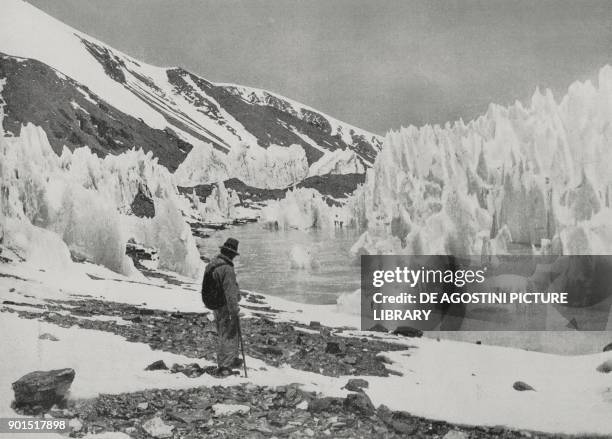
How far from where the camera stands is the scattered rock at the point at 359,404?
3.12 m

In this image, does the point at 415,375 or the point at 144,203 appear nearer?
the point at 415,375

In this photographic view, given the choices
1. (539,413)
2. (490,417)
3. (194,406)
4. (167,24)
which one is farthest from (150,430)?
(167,24)

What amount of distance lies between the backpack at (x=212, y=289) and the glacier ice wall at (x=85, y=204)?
91.6 inches

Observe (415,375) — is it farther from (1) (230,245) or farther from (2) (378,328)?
(1) (230,245)

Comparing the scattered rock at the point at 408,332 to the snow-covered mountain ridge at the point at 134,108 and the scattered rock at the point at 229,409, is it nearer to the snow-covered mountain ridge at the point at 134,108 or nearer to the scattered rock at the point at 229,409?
the snow-covered mountain ridge at the point at 134,108

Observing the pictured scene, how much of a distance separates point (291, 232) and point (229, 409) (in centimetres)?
415

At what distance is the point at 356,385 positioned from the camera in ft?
11.4

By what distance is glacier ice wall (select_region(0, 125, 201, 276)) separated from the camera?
4.96m

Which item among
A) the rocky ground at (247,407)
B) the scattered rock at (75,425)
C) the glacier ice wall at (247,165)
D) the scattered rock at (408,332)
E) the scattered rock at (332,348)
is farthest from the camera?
the glacier ice wall at (247,165)

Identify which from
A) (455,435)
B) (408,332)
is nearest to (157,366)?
(455,435)

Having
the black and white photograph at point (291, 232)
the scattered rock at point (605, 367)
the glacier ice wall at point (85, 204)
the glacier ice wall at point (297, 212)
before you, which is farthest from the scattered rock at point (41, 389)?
the glacier ice wall at point (297, 212)

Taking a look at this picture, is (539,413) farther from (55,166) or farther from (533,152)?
(55,166)

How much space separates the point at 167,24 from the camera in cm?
486

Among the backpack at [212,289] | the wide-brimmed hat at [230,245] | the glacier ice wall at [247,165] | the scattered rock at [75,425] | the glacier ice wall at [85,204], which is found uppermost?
the glacier ice wall at [247,165]
